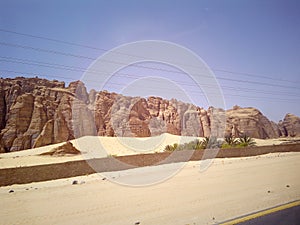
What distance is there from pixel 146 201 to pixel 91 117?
76.5 metres

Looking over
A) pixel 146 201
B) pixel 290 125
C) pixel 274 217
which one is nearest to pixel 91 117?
pixel 146 201

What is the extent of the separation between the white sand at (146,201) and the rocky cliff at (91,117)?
60199 millimetres

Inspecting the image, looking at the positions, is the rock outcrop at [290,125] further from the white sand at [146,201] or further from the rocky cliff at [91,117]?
the white sand at [146,201]

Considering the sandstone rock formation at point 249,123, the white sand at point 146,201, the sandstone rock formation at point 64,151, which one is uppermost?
the sandstone rock formation at point 249,123

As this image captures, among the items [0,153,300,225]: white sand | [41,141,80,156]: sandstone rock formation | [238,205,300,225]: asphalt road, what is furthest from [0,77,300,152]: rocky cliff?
[238,205,300,225]: asphalt road

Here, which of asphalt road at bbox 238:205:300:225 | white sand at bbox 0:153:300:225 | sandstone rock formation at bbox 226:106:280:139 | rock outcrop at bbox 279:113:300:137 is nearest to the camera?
asphalt road at bbox 238:205:300:225

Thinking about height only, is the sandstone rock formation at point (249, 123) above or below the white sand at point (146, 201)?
above

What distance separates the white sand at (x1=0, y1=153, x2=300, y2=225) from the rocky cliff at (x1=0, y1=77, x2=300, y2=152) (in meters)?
60.2

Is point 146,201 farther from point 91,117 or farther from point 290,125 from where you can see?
point 290,125

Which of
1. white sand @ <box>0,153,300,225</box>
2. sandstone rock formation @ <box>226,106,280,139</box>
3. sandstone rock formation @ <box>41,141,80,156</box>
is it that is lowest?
white sand @ <box>0,153,300,225</box>

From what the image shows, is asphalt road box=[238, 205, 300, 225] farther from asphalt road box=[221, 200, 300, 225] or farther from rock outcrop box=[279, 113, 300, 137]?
rock outcrop box=[279, 113, 300, 137]

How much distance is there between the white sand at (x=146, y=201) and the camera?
7.70m

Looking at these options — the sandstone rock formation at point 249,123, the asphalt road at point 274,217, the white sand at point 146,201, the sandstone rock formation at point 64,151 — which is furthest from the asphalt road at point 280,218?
the sandstone rock formation at point 249,123

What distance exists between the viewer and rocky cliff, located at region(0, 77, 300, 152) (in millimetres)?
73375
